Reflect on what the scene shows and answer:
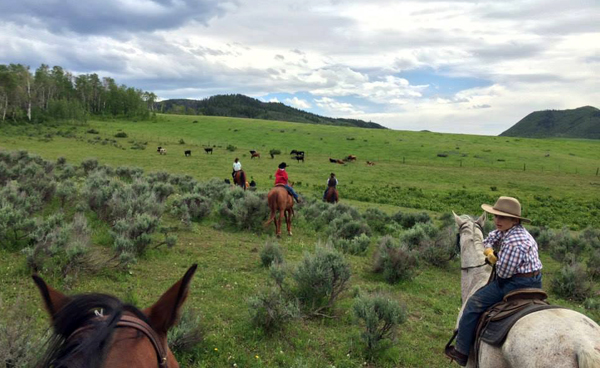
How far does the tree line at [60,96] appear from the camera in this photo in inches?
2505

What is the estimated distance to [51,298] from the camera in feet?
6.40

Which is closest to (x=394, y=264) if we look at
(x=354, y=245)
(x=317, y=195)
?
(x=354, y=245)

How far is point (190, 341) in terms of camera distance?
5.48 metres

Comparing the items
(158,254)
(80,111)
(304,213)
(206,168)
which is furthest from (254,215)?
(80,111)

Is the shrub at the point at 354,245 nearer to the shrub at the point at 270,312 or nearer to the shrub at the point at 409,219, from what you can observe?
the shrub at the point at 270,312

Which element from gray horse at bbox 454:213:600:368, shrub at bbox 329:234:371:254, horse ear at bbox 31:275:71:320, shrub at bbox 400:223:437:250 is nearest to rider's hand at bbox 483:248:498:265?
gray horse at bbox 454:213:600:368

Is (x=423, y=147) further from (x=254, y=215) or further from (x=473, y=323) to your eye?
(x=473, y=323)

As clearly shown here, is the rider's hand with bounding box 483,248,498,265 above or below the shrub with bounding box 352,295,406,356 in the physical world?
above

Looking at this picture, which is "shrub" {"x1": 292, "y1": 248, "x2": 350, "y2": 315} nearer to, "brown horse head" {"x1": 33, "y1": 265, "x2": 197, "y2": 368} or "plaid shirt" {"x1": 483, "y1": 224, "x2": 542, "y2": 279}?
"plaid shirt" {"x1": 483, "y1": 224, "x2": 542, "y2": 279}

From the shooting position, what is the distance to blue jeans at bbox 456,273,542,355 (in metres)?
4.66

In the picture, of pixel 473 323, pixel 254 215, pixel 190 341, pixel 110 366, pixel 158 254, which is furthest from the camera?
pixel 254 215

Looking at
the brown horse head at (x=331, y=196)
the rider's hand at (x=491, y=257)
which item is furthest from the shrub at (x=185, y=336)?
the brown horse head at (x=331, y=196)

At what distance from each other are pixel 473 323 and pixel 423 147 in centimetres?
5428

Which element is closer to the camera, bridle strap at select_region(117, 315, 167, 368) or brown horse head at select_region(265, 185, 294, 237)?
bridle strap at select_region(117, 315, 167, 368)
